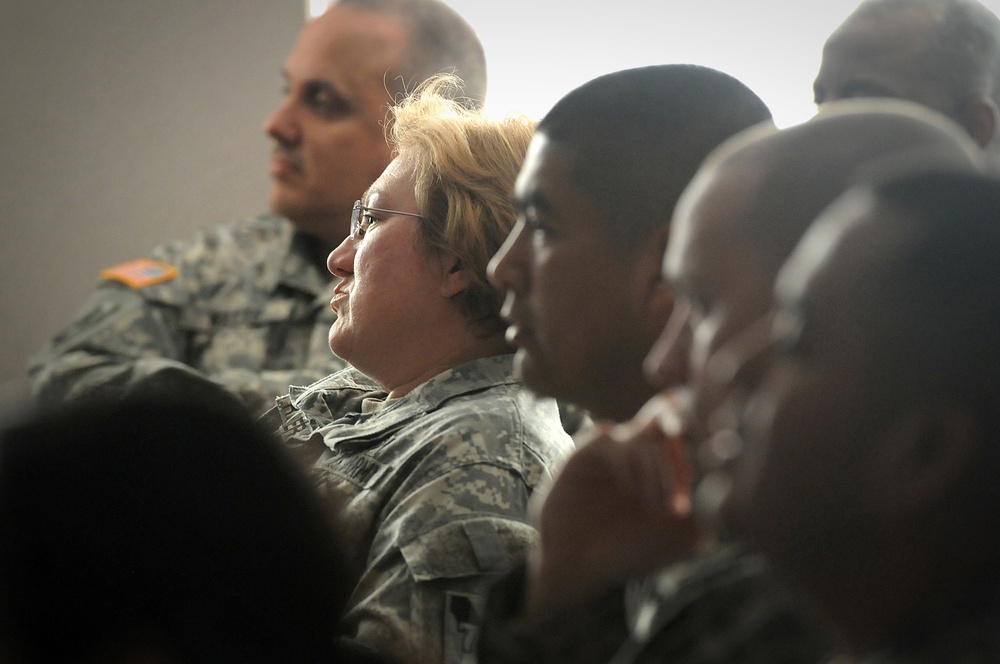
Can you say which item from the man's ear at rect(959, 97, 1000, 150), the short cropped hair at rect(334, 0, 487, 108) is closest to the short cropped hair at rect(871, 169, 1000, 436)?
the man's ear at rect(959, 97, 1000, 150)

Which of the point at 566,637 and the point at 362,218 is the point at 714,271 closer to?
the point at 566,637

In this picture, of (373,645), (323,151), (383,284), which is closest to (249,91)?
(323,151)

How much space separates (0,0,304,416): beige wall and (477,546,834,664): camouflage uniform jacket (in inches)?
112

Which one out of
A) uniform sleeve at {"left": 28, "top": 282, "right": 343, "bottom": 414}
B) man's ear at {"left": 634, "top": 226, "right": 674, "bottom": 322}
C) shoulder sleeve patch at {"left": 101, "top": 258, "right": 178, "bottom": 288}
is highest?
man's ear at {"left": 634, "top": 226, "right": 674, "bottom": 322}

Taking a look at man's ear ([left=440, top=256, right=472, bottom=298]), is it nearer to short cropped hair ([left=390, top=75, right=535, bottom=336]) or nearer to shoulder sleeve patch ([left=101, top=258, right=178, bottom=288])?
short cropped hair ([left=390, top=75, right=535, bottom=336])

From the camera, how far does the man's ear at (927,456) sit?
1.62ft

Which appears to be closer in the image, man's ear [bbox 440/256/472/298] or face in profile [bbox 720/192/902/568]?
face in profile [bbox 720/192/902/568]

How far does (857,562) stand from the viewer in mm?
525

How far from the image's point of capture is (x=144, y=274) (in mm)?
2523

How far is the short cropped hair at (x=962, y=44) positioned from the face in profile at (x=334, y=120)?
1008 mm

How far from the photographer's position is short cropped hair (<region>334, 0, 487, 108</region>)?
242 centimetres

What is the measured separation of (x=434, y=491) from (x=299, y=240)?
136cm

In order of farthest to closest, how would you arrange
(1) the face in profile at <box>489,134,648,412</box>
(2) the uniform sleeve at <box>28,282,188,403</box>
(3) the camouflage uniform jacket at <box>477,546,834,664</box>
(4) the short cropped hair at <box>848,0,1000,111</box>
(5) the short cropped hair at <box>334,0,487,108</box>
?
(5) the short cropped hair at <box>334,0,487,108</box>, (2) the uniform sleeve at <box>28,282,188,403</box>, (4) the short cropped hair at <box>848,0,1000,111</box>, (1) the face in profile at <box>489,134,648,412</box>, (3) the camouflage uniform jacket at <box>477,546,834,664</box>

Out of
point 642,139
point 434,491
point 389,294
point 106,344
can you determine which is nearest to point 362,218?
point 389,294
